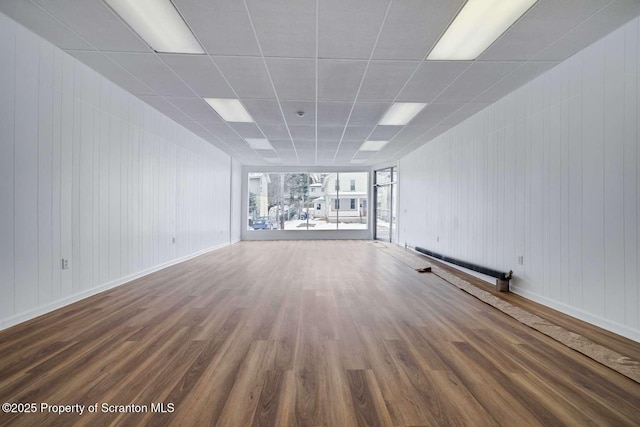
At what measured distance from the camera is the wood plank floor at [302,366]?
155cm

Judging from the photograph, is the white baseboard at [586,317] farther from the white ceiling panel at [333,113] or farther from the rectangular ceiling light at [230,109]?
the rectangular ceiling light at [230,109]

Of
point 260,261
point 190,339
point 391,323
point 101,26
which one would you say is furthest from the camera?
point 260,261

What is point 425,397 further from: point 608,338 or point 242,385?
point 608,338

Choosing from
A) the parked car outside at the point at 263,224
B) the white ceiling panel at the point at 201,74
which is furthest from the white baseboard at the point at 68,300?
the parked car outside at the point at 263,224

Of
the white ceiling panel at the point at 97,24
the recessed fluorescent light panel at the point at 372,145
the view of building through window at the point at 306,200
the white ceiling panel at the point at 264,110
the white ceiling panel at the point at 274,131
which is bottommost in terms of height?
the view of building through window at the point at 306,200

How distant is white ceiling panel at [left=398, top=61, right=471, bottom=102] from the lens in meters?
3.24

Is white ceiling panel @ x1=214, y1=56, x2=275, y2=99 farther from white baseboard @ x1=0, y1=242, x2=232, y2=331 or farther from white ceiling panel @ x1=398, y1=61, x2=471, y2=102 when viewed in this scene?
white baseboard @ x1=0, y1=242, x2=232, y2=331

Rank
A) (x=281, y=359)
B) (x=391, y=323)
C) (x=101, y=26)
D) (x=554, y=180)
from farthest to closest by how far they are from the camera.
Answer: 1. (x=554, y=180)
2. (x=391, y=323)
3. (x=101, y=26)
4. (x=281, y=359)

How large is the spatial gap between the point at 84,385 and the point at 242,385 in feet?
3.29

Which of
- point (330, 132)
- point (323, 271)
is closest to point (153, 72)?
point (330, 132)

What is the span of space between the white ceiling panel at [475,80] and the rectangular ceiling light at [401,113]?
1.31 ft

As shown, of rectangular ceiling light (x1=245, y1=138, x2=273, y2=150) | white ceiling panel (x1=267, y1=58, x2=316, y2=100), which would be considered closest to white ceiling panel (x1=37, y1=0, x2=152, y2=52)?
white ceiling panel (x1=267, y1=58, x2=316, y2=100)

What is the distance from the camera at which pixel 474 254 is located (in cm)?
493

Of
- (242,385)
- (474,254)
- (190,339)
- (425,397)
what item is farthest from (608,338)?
(190,339)
